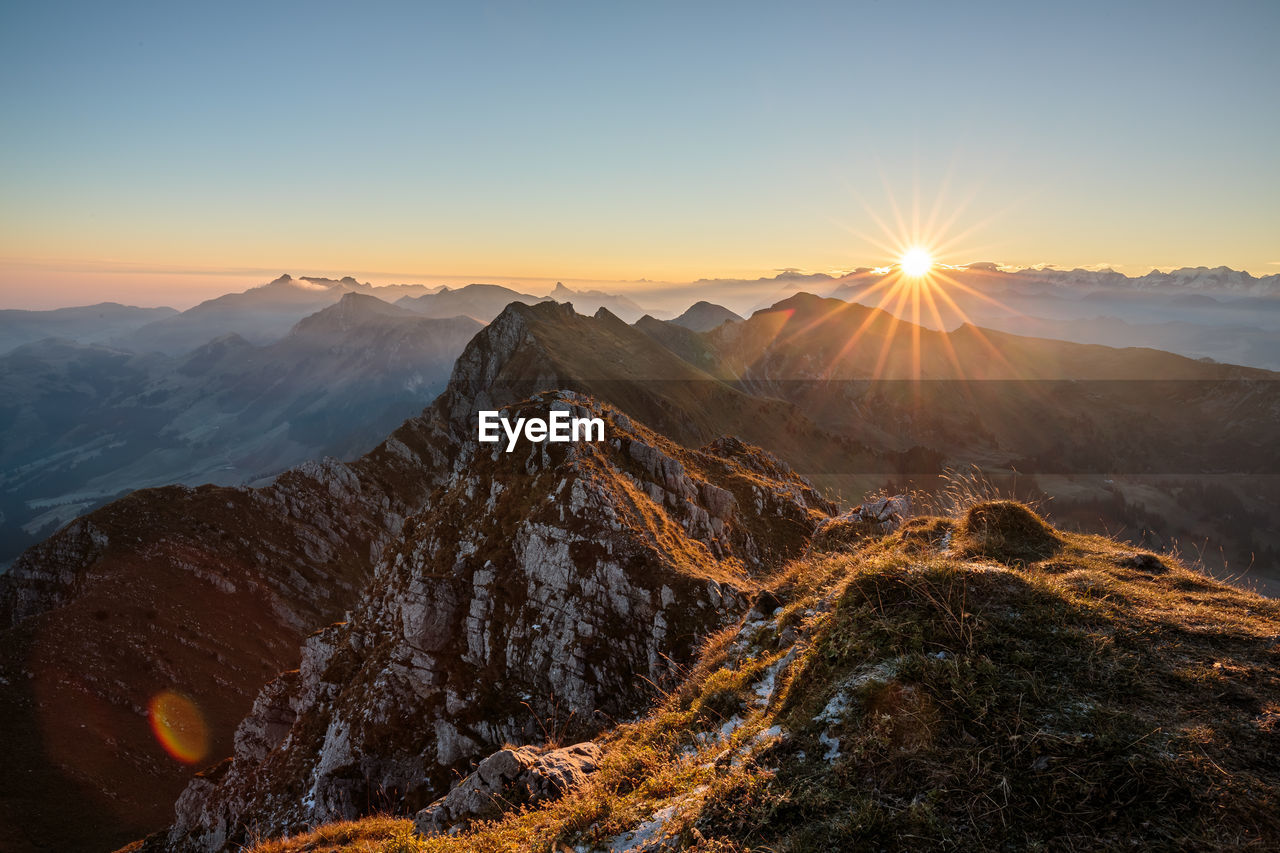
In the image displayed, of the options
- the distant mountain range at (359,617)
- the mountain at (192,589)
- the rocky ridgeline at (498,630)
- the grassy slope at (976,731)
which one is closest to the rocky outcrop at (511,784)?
the grassy slope at (976,731)

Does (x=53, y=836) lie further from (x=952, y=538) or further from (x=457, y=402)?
(x=457, y=402)

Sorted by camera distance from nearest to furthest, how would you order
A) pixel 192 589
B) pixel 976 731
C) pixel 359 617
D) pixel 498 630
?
pixel 976 731 < pixel 498 630 < pixel 359 617 < pixel 192 589

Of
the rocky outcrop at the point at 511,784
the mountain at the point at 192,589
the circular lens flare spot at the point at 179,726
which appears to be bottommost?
the circular lens flare spot at the point at 179,726

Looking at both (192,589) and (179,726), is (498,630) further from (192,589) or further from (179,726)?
(192,589)

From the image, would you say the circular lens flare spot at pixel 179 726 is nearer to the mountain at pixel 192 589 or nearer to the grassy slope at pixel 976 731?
the mountain at pixel 192 589

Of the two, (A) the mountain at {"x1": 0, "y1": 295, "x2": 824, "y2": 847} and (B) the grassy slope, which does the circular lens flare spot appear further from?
(B) the grassy slope

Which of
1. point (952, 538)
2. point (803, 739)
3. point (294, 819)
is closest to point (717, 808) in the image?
point (803, 739)

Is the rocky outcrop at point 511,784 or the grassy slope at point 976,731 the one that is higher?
the grassy slope at point 976,731

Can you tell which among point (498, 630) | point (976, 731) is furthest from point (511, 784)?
point (498, 630)


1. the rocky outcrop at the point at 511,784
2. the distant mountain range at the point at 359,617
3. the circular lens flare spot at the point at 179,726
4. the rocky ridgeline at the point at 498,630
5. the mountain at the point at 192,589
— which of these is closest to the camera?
the rocky outcrop at the point at 511,784
